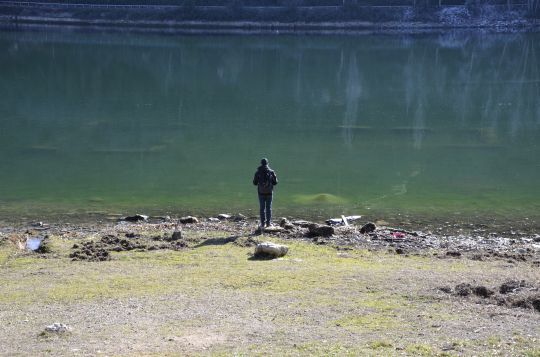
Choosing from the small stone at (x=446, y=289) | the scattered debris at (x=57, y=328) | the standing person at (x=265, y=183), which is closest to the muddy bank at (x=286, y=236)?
the standing person at (x=265, y=183)

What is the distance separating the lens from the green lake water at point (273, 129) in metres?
28.5

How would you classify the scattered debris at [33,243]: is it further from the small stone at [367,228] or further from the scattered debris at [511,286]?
the scattered debris at [511,286]

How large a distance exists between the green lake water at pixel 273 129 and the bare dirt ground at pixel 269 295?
5602mm

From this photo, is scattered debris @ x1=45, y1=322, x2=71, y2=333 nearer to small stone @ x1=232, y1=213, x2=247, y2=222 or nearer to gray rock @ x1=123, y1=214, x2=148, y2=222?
small stone @ x1=232, y1=213, x2=247, y2=222

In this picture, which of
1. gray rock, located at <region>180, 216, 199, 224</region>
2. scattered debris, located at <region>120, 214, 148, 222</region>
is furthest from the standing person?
scattered debris, located at <region>120, 214, 148, 222</region>

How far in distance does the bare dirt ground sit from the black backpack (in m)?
1.15

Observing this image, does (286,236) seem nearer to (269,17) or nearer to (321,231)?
(321,231)

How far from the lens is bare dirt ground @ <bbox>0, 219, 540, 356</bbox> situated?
12.5 metres

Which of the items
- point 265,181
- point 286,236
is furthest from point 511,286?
point 265,181

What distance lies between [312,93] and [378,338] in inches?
1624

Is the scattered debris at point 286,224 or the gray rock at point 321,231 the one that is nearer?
the gray rock at point 321,231

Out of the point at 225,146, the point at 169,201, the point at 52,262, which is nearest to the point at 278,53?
the point at 225,146

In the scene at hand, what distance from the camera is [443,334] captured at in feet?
Answer: 42.0

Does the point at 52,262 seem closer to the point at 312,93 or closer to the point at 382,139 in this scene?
the point at 382,139
